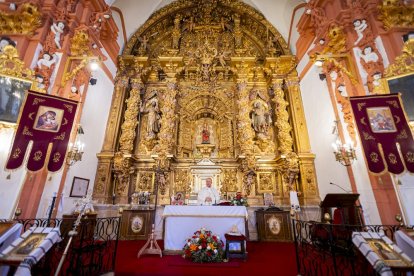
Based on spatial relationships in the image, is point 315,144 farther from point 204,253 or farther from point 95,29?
point 95,29

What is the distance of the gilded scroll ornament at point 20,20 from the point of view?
20.0ft

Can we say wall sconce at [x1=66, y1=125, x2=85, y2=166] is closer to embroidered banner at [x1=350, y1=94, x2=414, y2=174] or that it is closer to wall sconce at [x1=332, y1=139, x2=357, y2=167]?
wall sconce at [x1=332, y1=139, x2=357, y2=167]

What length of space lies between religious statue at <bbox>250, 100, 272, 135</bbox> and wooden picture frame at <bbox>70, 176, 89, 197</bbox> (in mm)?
7768

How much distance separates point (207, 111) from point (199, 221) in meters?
6.60

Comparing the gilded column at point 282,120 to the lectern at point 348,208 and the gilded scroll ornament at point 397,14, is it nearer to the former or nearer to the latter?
the lectern at point 348,208

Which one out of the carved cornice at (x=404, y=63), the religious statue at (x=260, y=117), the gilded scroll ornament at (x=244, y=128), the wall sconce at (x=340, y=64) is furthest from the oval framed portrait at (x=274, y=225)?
the carved cornice at (x=404, y=63)

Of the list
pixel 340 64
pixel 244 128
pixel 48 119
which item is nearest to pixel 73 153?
pixel 48 119

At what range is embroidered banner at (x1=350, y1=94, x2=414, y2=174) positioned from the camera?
5066 millimetres

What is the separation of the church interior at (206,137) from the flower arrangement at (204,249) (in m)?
0.03

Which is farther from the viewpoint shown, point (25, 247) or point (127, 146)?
point (127, 146)

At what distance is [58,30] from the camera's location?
21.9 feet

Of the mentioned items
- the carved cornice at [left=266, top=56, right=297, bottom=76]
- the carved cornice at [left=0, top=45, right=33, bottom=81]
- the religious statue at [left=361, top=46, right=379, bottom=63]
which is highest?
the carved cornice at [left=266, top=56, right=297, bottom=76]

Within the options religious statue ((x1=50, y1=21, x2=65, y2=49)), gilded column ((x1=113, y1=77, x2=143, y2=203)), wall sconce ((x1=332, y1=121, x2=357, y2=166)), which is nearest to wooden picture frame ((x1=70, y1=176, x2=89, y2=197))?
gilded column ((x1=113, y1=77, x2=143, y2=203))

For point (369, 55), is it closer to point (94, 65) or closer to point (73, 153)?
point (94, 65)
